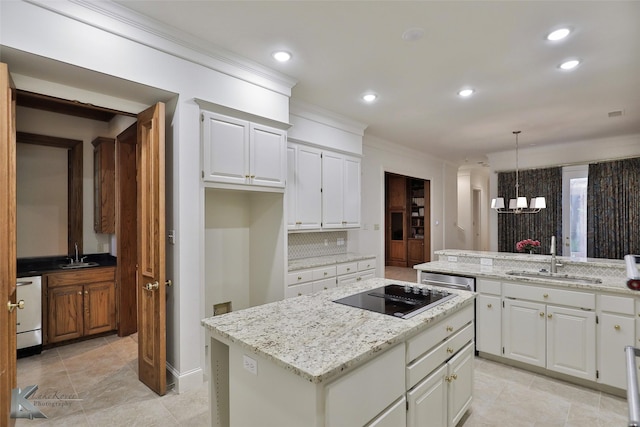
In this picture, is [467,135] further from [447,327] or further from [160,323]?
[160,323]

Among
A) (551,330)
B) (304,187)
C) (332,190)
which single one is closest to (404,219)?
(332,190)

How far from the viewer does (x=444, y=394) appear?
190 centimetres

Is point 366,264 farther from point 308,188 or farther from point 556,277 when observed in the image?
point 556,277

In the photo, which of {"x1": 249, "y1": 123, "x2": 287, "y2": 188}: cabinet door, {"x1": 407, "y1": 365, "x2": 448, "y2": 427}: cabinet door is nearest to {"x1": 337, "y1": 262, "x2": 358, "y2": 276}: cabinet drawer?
{"x1": 249, "y1": 123, "x2": 287, "y2": 188}: cabinet door

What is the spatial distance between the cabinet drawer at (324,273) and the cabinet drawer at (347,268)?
0.11 metres

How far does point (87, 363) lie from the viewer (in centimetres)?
315

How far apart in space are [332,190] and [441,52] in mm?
2151

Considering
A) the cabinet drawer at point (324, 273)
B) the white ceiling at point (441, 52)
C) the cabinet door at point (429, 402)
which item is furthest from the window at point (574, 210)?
the cabinet door at point (429, 402)

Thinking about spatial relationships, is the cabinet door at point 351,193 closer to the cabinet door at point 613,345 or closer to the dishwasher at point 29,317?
the cabinet door at point 613,345

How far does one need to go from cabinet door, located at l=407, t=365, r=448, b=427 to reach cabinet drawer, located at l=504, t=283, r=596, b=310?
1.62 meters

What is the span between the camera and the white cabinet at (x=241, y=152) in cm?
273

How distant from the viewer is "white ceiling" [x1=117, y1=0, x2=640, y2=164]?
7.28ft

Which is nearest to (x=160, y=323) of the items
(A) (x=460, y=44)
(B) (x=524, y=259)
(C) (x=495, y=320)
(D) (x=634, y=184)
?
(C) (x=495, y=320)

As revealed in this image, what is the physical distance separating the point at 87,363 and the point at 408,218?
7.62 m
